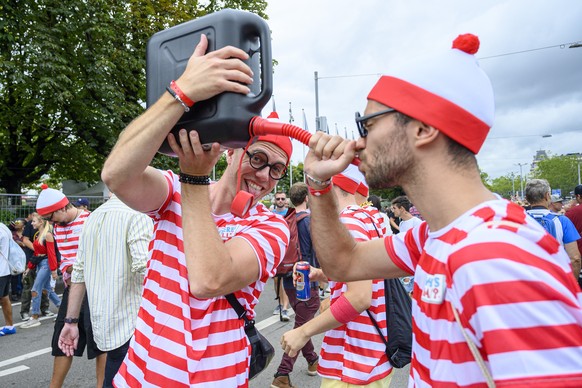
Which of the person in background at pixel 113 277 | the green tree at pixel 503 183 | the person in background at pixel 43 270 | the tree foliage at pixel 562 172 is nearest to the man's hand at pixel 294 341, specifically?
the person in background at pixel 113 277

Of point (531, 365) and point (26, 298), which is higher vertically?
point (531, 365)

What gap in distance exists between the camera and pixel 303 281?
2850mm

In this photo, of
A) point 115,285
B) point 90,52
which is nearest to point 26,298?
point 115,285

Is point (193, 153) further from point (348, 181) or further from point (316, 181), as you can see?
point (348, 181)

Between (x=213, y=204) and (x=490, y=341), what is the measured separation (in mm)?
1391

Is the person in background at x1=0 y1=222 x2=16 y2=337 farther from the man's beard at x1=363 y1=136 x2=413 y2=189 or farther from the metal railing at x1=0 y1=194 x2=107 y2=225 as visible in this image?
the man's beard at x1=363 y1=136 x2=413 y2=189

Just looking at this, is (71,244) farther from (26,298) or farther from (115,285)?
(26,298)

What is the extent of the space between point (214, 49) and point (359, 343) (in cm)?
195

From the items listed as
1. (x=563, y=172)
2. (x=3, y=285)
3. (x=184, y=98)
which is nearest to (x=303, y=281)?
(x=184, y=98)

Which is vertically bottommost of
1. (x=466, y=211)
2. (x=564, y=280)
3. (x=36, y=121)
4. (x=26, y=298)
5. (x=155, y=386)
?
(x=26, y=298)

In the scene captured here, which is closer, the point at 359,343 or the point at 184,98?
the point at 184,98

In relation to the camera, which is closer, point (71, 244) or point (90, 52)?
point (71, 244)

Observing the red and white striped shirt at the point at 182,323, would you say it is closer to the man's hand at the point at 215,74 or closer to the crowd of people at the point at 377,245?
the crowd of people at the point at 377,245

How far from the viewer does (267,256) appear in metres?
1.81
